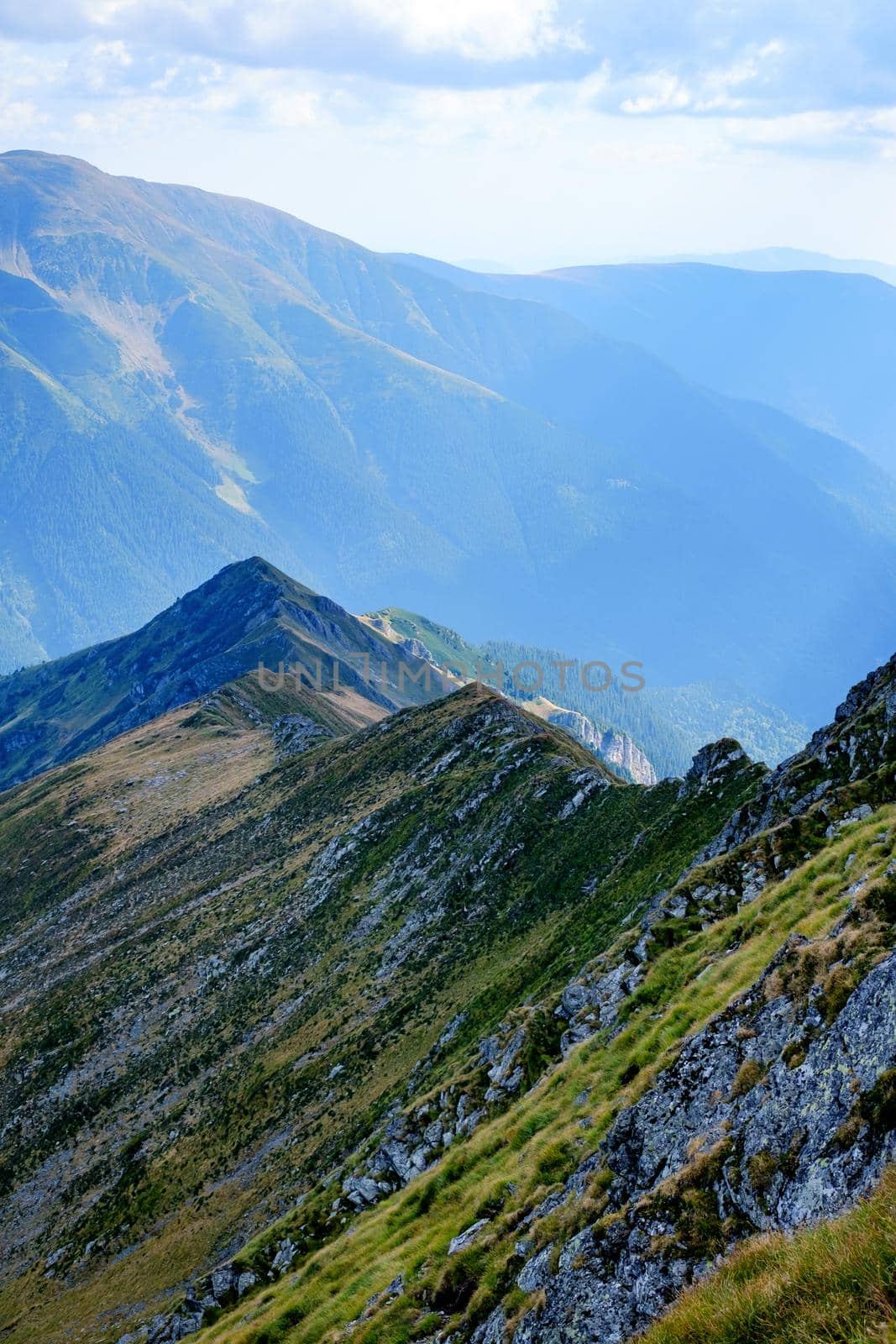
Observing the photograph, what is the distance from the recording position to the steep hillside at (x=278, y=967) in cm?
5706

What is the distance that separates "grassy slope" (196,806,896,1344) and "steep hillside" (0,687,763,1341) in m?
6.71

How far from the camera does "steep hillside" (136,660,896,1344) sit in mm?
15570

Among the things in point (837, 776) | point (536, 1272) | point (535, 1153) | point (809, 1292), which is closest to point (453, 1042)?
point (837, 776)

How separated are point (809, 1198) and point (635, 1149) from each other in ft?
18.5

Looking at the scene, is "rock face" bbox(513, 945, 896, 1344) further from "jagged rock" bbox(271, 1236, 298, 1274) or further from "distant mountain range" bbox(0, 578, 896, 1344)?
"jagged rock" bbox(271, 1236, 298, 1274)

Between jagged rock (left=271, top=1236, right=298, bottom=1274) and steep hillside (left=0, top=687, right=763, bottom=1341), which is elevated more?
steep hillside (left=0, top=687, right=763, bottom=1341)

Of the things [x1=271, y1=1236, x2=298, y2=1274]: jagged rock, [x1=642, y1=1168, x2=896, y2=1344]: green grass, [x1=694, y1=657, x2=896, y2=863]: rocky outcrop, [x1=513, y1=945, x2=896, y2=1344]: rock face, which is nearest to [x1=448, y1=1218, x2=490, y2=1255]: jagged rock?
[x1=513, y1=945, x2=896, y2=1344]: rock face

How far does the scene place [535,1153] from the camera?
2509 cm

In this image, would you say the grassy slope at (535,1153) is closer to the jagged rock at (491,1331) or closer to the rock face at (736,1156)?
the jagged rock at (491,1331)

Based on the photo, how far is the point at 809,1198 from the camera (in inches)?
602

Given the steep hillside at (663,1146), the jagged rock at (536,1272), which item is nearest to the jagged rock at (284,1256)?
the steep hillside at (663,1146)

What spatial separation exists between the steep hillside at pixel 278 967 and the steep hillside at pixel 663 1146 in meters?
5.03

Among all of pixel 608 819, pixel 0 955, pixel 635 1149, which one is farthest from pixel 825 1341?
pixel 0 955

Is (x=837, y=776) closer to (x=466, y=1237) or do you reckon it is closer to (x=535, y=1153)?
(x=535, y=1153)
